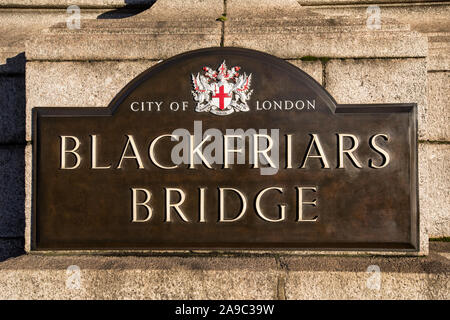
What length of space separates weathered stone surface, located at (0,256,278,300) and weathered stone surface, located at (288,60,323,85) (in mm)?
1936

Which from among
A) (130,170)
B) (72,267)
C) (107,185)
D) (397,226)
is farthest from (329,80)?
(72,267)

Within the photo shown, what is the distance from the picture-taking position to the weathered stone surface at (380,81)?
329 cm

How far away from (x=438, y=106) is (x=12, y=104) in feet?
16.9

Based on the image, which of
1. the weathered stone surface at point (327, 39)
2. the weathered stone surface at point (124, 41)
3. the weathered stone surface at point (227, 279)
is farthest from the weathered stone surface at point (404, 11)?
the weathered stone surface at point (227, 279)

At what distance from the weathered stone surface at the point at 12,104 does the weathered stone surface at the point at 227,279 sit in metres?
1.72

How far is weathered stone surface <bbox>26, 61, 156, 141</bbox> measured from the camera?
343 centimetres

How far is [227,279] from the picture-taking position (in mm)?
3027

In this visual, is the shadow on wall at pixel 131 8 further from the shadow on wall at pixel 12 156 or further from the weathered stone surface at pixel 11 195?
the weathered stone surface at pixel 11 195

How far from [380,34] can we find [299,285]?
2.65 meters

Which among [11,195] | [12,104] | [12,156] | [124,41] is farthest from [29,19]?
[11,195]

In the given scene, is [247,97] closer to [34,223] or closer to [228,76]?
[228,76]

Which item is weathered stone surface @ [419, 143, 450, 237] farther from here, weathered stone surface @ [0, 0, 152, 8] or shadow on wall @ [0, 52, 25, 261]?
shadow on wall @ [0, 52, 25, 261]

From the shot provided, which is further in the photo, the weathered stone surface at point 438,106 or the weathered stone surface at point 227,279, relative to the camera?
the weathered stone surface at point 438,106

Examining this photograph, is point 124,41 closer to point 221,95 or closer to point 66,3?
point 221,95
